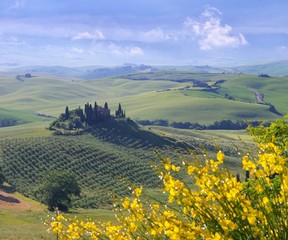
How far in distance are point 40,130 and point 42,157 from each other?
33.9 meters

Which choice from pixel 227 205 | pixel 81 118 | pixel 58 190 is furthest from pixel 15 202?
pixel 227 205

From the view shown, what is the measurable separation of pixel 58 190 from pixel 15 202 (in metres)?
9.75

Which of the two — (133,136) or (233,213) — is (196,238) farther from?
(133,136)

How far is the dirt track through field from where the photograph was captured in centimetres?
6788

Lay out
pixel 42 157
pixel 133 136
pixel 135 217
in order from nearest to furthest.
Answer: pixel 135 217 → pixel 42 157 → pixel 133 136

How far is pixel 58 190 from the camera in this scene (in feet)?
220

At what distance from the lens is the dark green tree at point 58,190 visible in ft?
220

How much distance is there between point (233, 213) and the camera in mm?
7289

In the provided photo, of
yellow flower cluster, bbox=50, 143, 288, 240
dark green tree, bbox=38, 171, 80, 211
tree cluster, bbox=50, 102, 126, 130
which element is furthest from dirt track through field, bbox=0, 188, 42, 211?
yellow flower cluster, bbox=50, 143, 288, 240

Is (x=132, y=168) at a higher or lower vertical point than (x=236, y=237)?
lower

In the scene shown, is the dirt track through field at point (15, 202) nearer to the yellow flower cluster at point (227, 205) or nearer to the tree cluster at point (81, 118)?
the tree cluster at point (81, 118)

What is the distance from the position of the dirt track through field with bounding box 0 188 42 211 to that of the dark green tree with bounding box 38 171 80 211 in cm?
312

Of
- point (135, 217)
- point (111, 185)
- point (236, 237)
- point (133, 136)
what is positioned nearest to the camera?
point (236, 237)

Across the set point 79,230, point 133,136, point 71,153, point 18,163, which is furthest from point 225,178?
point 133,136
